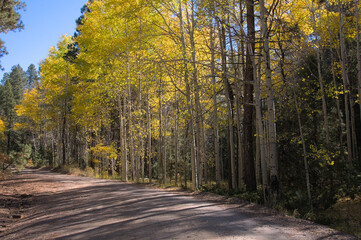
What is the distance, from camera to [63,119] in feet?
97.7

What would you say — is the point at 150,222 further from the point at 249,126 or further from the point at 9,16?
the point at 9,16

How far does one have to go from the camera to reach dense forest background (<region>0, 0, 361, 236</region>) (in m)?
9.94

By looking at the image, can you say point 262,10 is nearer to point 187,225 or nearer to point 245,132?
point 245,132

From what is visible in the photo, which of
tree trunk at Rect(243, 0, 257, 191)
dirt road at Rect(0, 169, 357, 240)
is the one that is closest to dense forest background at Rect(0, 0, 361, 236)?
tree trunk at Rect(243, 0, 257, 191)

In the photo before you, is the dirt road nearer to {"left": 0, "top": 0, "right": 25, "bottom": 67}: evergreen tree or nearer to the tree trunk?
the tree trunk

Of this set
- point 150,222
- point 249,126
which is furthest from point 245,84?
point 150,222

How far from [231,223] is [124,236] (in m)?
2.03

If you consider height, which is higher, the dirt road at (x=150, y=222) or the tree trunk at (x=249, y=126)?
the tree trunk at (x=249, y=126)

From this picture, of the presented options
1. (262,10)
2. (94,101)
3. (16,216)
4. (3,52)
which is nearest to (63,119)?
(94,101)

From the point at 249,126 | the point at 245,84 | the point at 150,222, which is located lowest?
the point at 150,222

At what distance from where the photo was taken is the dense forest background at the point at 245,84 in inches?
391

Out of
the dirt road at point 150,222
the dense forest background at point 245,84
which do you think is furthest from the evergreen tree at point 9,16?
the dirt road at point 150,222

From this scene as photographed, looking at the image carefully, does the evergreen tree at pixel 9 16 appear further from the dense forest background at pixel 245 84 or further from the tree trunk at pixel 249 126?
the tree trunk at pixel 249 126

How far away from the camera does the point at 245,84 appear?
39.3 ft
